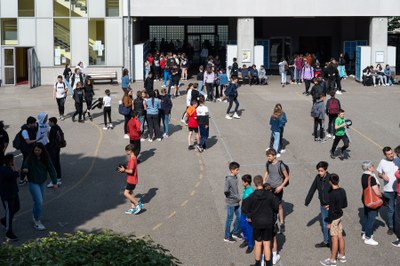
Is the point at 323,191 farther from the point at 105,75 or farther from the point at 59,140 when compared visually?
the point at 105,75

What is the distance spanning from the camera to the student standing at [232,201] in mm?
13836

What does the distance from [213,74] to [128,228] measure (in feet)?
47.7

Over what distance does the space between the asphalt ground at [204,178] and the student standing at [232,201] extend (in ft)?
1.01

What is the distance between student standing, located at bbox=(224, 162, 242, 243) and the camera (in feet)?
45.4

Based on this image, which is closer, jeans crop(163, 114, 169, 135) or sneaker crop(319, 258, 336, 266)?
sneaker crop(319, 258, 336, 266)

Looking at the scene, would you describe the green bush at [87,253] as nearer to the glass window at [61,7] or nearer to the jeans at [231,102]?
the jeans at [231,102]

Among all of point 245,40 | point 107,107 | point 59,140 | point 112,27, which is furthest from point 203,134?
point 112,27

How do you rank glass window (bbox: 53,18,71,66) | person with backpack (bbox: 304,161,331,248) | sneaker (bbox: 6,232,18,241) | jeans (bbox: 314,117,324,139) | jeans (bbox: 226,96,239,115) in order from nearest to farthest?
person with backpack (bbox: 304,161,331,248) < sneaker (bbox: 6,232,18,241) < jeans (bbox: 314,117,324,139) < jeans (bbox: 226,96,239,115) < glass window (bbox: 53,18,71,66)

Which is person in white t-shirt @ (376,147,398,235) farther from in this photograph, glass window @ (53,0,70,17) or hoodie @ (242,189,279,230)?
glass window @ (53,0,70,17)

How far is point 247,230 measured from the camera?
13.7 meters

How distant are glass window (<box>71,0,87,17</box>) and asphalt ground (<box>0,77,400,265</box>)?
23.9 ft

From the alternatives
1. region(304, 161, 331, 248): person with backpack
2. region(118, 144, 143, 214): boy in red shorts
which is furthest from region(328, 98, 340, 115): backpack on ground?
region(304, 161, 331, 248): person with backpack

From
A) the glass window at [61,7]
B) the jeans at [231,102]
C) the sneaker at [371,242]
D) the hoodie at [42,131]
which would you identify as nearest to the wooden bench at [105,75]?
the glass window at [61,7]

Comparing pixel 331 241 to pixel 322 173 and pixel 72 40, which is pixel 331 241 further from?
pixel 72 40
